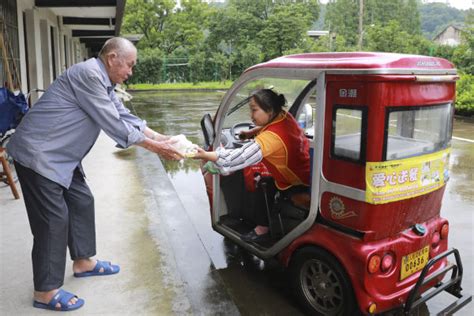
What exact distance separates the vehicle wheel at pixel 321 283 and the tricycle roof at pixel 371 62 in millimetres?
1156

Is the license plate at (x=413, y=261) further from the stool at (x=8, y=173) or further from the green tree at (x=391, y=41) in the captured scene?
the green tree at (x=391, y=41)

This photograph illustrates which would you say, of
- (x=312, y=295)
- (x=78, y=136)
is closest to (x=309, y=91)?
(x=312, y=295)

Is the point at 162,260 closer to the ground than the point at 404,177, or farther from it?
closer to the ground

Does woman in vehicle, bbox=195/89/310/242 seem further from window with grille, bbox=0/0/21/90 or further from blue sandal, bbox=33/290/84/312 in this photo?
window with grille, bbox=0/0/21/90

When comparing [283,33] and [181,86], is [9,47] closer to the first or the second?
[181,86]

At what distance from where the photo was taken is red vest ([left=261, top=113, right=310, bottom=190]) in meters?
3.26

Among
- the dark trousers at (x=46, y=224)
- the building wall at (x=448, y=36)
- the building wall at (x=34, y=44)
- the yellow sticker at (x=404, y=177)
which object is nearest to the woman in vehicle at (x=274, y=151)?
the yellow sticker at (x=404, y=177)

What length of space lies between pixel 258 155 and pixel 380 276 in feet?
3.54

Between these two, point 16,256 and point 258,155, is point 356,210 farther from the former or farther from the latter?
point 16,256

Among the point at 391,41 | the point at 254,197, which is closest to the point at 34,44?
the point at 254,197

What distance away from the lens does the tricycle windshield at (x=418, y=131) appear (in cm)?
277

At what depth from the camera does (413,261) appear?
2.93 m

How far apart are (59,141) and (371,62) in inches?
72.4

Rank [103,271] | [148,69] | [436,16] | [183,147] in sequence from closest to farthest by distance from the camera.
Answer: [183,147], [103,271], [148,69], [436,16]
